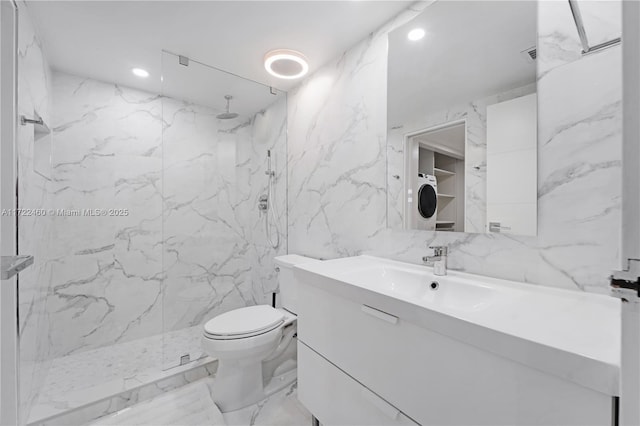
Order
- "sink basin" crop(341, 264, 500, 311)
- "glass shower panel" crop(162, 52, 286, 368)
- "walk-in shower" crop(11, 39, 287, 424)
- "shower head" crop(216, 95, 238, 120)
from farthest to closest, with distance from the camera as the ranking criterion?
"shower head" crop(216, 95, 238, 120) < "glass shower panel" crop(162, 52, 286, 368) < "walk-in shower" crop(11, 39, 287, 424) < "sink basin" crop(341, 264, 500, 311)

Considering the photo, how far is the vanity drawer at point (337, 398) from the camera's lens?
916 mm

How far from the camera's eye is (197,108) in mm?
2098

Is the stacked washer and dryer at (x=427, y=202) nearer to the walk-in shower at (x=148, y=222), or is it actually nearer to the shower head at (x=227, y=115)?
the walk-in shower at (x=148, y=222)

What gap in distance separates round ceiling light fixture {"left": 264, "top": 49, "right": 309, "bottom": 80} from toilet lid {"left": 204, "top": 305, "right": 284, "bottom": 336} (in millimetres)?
1753

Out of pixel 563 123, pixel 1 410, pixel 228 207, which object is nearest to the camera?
pixel 1 410

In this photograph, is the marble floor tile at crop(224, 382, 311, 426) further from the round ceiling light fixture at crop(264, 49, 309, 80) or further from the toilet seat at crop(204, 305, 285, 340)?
the round ceiling light fixture at crop(264, 49, 309, 80)

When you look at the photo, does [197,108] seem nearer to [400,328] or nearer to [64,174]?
[64,174]

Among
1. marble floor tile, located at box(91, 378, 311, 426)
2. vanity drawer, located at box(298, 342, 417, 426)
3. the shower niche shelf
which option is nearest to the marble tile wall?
marble floor tile, located at box(91, 378, 311, 426)

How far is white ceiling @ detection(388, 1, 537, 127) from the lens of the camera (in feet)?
3.45

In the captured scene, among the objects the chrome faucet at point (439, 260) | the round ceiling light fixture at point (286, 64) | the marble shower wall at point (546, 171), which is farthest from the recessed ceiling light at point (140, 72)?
the chrome faucet at point (439, 260)

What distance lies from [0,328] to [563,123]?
1.95 metres

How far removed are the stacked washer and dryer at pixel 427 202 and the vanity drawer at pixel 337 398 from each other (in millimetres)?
794

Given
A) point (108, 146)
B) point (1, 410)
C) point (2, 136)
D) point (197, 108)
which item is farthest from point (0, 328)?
point (108, 146)

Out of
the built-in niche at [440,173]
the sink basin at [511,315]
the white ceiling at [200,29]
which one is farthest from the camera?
the white ceiling at [200,29]
